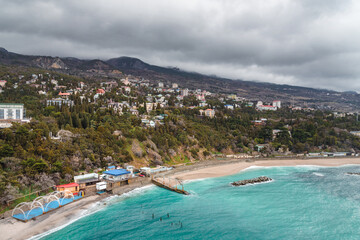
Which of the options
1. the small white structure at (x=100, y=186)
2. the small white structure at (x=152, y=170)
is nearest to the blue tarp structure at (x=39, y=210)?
the small white structure at (x=100, y=186)

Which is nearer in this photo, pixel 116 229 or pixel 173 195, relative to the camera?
pixel 116 229

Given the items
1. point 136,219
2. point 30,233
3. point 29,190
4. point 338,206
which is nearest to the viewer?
point 30,233

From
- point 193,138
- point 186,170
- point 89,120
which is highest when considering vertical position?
point 89,120

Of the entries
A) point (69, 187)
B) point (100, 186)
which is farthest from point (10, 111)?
point (100, 186)

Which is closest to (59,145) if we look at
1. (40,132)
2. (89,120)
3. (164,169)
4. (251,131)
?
(40,132)

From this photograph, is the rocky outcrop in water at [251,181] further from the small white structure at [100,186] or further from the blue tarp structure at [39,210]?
the blue tarp structure at [39,210]

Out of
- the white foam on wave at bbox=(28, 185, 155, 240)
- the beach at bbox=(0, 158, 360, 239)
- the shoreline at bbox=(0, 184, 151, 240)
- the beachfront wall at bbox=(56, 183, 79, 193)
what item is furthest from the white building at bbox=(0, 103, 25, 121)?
the white foam on wave at bbox=(28, 185, 155, 240)

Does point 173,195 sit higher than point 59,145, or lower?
lower

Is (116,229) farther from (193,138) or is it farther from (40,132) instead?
(193,138)

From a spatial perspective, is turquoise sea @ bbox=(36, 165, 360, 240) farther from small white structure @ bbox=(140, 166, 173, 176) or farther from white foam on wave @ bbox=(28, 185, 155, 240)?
small white structure @ bbox=(140, 166, 173, 176)
